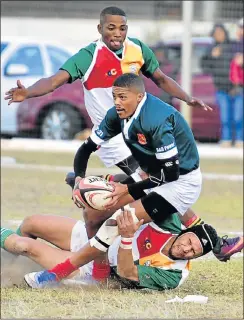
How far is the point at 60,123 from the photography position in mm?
19297

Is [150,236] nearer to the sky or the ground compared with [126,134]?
nearer to the ground

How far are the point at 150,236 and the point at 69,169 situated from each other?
26.1 ft

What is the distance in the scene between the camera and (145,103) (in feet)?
25.9

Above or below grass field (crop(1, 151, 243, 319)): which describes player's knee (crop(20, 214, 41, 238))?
above

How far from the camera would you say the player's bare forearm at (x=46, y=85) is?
8.25 meters

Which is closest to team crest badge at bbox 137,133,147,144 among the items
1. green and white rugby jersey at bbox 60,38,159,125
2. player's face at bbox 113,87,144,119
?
player's face at bbox 113,87,144,119

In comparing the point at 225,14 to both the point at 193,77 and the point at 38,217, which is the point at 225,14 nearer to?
the point at 193,77

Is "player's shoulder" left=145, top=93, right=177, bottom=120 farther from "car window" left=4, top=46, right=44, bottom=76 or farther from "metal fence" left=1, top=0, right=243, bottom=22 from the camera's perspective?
"car window" left=4, top=46, right=44, bottom=76

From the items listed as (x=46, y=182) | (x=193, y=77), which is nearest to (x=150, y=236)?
(x=46, y=182)

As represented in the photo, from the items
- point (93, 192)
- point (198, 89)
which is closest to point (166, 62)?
point (198, 89)

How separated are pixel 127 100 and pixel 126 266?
1.15 metres

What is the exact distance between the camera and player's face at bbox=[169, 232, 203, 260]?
8000mm

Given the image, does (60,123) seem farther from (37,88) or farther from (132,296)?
(132,296)

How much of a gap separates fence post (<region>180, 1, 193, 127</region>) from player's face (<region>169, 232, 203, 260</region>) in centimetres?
1009
